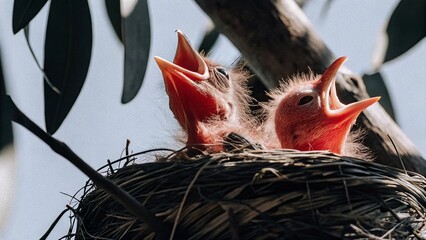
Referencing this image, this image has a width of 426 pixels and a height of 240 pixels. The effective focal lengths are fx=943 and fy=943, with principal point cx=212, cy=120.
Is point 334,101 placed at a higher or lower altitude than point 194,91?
lower

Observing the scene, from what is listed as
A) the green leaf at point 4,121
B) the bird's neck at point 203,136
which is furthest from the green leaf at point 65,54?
the green leaf at point 4,121

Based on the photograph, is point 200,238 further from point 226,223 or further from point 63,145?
point 63,145

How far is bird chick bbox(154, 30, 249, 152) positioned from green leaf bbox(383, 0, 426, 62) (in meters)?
0.55

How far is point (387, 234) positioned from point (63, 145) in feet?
2.13

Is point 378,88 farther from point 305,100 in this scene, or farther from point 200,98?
point 200,98

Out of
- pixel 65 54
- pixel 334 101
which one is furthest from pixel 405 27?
pixel 65 54

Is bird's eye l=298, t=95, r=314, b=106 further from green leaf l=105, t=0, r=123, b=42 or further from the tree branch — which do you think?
the tree branch

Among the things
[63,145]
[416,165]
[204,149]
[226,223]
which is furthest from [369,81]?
[63,145]

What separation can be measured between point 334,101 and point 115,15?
25.0 inches

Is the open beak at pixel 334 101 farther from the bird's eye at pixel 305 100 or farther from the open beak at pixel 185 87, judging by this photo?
the open beak at pixel 185 87

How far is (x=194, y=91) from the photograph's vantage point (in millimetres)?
2436

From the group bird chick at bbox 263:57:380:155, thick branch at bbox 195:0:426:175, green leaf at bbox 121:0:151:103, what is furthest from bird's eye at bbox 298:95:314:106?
green leaf at bbox 121:0:151:103

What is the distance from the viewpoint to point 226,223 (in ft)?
6.00

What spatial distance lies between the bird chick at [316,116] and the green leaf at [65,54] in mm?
542
